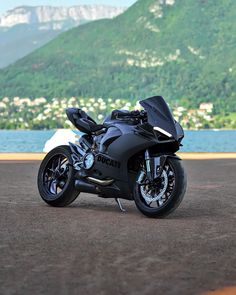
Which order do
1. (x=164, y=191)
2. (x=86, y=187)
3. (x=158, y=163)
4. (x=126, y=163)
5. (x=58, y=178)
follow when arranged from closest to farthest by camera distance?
(x=164, y=191), (x=158, y=163), (x=126, y=163), (x=86, y=187), (x=58, y=178)

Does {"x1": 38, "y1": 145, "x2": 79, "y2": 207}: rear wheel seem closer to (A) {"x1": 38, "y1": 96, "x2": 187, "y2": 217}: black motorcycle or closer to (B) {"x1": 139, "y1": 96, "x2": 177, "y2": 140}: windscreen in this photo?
(A) {"x1": 38, "y1": 96, "x2": 187, "y2": 217}: black motorcycle

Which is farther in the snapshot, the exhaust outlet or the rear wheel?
the rear wheel

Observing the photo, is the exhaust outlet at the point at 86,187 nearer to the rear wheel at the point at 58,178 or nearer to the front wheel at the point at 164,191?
the rear wheel at the point at 58,178

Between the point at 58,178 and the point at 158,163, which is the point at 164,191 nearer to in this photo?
the point at 158,163

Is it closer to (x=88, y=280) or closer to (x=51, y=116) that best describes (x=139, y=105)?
(x=88, y=280)

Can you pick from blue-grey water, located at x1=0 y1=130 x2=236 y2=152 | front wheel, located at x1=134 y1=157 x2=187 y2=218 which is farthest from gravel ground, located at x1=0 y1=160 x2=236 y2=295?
blue-grey water, located at x1=0 y1=130 x2=236 y2=152

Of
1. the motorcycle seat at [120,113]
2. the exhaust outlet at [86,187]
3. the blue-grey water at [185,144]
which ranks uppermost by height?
the motorcycle seat at [120,113]

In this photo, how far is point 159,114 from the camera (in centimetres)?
1093

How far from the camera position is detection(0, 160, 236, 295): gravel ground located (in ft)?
20.6

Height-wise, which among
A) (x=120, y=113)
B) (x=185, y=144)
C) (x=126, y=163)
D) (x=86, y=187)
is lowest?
(x=185, y=144)

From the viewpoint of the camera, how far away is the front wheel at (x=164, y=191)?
33.8 ft

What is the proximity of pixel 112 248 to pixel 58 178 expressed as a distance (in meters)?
3.92

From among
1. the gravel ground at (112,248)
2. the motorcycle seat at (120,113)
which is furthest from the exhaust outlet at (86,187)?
the motorcycle seat at (120,113)

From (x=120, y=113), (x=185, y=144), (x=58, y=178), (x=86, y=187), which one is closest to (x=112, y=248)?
(x=86, y=187)
